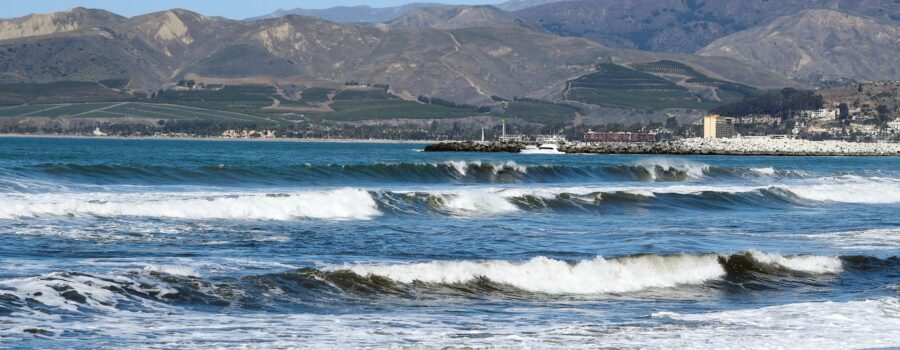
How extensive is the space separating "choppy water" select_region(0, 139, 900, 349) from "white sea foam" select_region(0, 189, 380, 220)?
0.32 feet

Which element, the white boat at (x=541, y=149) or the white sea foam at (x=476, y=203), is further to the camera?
the white boat at (x=541, y=149)

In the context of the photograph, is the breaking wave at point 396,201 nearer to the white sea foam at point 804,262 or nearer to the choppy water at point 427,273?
the choppy water at point 427,273

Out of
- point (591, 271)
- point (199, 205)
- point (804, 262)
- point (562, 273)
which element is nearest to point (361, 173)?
point (199, 205)

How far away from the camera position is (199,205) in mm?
36750

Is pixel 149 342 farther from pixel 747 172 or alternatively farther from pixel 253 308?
pixel 747 172

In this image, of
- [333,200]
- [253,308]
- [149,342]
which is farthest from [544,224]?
[149,342]

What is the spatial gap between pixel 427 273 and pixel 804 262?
866 centimetres

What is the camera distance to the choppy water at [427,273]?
17.3 m

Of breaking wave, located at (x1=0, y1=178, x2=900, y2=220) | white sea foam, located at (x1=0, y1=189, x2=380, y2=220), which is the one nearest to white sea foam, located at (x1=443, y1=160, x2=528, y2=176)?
breaking wave, located at (x1=0, y1=178, x2=900, y2=220)

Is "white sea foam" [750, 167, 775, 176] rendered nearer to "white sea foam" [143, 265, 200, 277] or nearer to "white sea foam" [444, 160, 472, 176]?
"white sea foam" [444, 160, 472, 176]

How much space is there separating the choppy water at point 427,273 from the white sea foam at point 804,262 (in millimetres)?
49

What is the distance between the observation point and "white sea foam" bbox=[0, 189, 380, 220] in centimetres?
3344

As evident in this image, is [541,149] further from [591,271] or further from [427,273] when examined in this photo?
[427,273]

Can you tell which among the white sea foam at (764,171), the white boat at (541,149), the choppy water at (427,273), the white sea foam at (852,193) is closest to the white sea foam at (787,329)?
the choppy water at (427,273)
